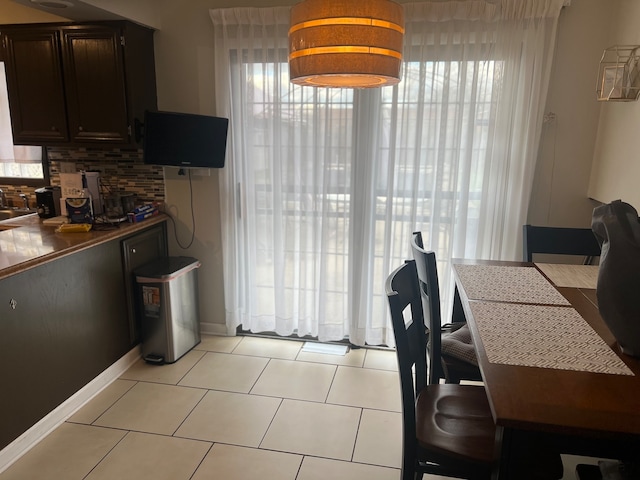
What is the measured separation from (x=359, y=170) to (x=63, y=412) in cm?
219

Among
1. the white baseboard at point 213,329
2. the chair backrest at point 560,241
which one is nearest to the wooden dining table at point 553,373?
the chair backrest at point 560,241

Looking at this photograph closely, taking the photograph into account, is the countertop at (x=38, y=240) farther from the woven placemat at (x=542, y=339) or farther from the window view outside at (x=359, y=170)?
the woven placemat at (x=542, y=339)

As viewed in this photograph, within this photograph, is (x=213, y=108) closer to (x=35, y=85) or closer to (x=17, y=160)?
(x=35, y=85)

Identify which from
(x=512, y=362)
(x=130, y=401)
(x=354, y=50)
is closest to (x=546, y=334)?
(x=512, y=362)

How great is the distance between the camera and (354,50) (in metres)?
1.42

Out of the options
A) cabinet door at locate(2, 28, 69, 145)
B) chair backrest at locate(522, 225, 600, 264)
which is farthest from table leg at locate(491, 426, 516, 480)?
cabinet door at locate(2, 28, 69, 145)

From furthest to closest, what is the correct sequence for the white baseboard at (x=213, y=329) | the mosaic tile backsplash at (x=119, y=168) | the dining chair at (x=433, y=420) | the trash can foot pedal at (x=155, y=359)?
the white baseboard at (x=213, y=329) < the mosaic tile backsplash at (x=119, y=168) < the trash can foot pedal at (x=155, y=359) < the dining chair at (x=433, y=420)

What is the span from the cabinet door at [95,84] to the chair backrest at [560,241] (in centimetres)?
254

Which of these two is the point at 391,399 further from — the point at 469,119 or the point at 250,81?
the point at 250,81

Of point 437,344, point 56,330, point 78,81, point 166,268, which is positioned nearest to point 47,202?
point 78,81

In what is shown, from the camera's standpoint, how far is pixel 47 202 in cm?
316

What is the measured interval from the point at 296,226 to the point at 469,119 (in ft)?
4.27

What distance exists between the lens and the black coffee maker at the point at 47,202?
3.15 meters

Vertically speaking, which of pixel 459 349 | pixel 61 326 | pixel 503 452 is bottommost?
pixel 61 326
